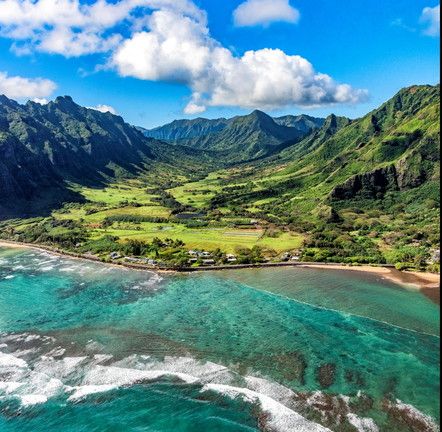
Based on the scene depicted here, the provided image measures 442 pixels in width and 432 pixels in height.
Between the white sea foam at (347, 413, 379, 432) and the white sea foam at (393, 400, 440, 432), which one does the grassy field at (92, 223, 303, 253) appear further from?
the white sea foam at (347, 413, 379, 432)

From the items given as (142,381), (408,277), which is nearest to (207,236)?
(408,277)

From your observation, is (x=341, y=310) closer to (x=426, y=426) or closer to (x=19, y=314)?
(x=426, y=426)

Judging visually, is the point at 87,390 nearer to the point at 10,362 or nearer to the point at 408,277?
the point at 10,362

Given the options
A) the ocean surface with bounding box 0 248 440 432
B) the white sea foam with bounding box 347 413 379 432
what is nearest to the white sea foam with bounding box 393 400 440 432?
the ocean surface with bounding box 0 248 440 432

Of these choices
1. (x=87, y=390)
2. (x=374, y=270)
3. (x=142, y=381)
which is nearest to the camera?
(x=87, y=390)

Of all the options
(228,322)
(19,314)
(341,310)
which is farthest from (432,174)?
(19,314)

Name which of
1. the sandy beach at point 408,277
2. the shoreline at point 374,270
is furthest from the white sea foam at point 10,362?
the sandy beach at point 408,277

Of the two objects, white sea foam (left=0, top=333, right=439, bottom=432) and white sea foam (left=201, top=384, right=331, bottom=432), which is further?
white sea foam (left=0, top=333, right=439, bottom=432)

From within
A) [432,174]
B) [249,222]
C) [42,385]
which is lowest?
[42,385]
